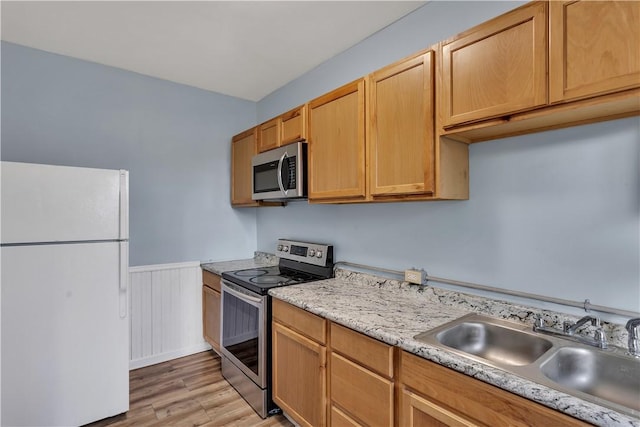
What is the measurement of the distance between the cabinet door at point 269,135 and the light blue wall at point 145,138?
0.72 meters

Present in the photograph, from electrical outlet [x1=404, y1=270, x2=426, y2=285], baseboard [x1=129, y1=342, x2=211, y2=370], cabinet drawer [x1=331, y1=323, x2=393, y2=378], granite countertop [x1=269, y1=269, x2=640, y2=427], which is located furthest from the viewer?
baseboard [x1=129, y1=342, x2=211, y2=370]

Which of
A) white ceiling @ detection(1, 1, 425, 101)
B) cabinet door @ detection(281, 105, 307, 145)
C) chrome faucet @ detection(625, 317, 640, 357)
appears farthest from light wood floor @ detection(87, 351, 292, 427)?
white ceiling @ detection(1, 1, 425, 101)

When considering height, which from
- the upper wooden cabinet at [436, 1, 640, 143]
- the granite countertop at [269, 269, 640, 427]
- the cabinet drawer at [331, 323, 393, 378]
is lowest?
the cabinet drawer at [331, 323, 393, 378]

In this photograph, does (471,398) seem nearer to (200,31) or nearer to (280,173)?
(280,173)

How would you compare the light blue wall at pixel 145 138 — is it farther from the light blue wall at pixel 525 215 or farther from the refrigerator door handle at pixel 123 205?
the light blue wall at pixel 525 215

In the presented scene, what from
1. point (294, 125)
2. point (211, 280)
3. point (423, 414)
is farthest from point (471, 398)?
point (211, 280)

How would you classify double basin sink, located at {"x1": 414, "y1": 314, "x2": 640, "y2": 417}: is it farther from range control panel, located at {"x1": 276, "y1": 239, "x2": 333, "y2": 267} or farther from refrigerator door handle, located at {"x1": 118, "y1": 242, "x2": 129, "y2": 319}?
refrigerator door handle, located at {"x1": 118, "y1": 242, "x2": 129, "y2": 319}

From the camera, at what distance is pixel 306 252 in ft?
8.45

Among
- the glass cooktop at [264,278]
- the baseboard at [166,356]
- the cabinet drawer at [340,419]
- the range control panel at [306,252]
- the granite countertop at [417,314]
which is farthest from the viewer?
the baseboard at [166,356]

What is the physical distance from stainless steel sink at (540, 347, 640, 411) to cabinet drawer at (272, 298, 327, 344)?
3.11 ft

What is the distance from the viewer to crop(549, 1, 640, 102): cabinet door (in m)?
0.96

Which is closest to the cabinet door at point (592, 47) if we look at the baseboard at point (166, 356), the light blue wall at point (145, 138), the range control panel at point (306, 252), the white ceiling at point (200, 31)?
the white ceiling at point (200, 31)

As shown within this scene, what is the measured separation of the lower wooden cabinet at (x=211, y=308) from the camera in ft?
9.02

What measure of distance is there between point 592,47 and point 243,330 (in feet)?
7.68
